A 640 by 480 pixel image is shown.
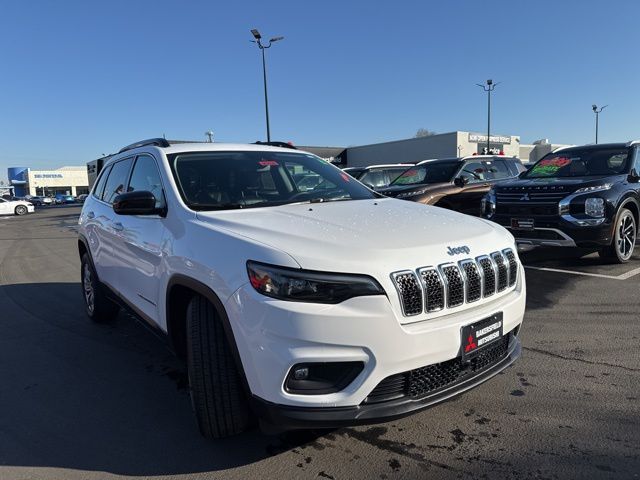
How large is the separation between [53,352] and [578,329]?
15.9 ft

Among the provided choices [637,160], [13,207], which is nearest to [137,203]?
[637,160]

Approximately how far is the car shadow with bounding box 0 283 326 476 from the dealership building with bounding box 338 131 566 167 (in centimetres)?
4230

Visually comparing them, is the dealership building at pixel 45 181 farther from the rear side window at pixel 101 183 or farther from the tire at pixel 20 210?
the rear side window at pixel 101 183

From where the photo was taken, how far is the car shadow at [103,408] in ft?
9.06

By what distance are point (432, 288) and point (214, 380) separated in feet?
4.04

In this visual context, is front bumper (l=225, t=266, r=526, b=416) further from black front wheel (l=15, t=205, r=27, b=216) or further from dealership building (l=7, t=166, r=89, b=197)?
dealership building (l=7, t=166, r=89, b=197)

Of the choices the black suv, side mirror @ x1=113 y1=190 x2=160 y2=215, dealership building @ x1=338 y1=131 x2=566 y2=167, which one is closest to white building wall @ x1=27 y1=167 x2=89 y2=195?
dealership building @ x1=338 y1=131 x2=566 y2=167

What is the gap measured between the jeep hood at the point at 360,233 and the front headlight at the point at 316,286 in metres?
0.04

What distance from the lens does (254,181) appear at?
3.70 meters

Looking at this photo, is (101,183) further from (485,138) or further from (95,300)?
(485,138)

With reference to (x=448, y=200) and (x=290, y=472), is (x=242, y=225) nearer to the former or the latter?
(x=290, y=472)

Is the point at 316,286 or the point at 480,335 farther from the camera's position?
the point at 480,335

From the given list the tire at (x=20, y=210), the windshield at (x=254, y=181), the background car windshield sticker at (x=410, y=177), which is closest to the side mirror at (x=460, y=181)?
the background car windshield sticker at (x=410, y=177)

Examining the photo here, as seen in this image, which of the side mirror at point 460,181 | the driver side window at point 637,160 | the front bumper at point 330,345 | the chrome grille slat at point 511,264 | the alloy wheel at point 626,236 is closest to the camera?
the front bumper at point 330,345
